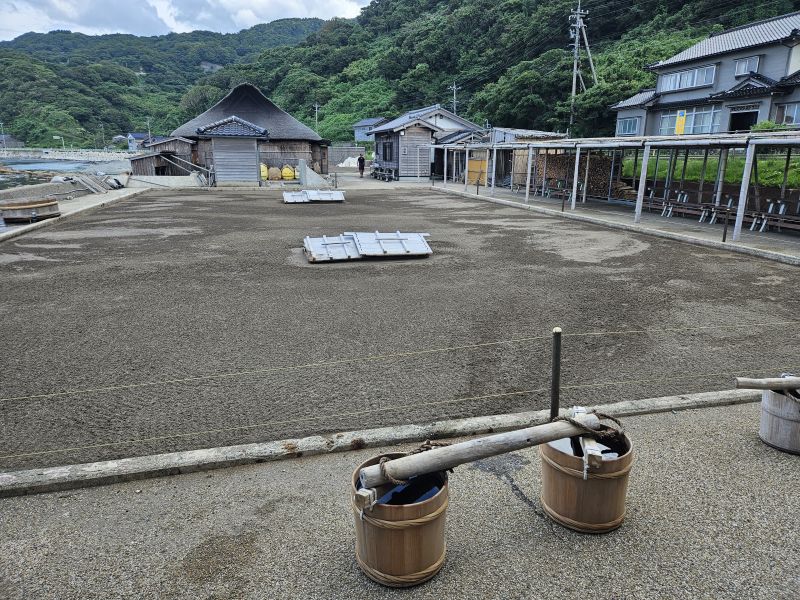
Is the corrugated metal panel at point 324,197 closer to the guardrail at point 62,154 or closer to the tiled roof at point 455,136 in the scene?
the tiled roof at point 455,136

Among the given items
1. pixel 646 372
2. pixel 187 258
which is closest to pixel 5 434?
pixel 646 372

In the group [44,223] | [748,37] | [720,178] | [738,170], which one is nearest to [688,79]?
[748,37]

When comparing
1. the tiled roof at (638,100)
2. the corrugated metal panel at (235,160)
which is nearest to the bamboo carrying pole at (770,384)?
the corrugated metal panel at (235,160)

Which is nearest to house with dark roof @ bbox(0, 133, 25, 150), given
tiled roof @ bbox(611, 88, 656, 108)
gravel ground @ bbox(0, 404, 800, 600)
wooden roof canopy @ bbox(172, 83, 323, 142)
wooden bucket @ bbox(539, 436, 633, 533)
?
wooden roof canopy @ bbox(172, 83, 323, 142)

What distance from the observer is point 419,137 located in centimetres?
3959

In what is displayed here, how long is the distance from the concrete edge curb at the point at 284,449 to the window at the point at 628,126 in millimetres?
38486

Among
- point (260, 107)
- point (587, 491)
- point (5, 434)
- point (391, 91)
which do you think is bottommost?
point (5, 434)

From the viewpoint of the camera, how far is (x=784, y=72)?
30.3 m

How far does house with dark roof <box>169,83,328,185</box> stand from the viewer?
34281mm

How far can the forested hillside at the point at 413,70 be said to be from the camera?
46156mm

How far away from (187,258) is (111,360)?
6290 mm

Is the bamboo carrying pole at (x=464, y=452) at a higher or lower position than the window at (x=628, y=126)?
lower

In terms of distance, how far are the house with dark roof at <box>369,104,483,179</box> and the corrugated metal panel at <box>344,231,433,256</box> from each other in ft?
89.4

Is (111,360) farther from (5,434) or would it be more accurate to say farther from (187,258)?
(187,258)
